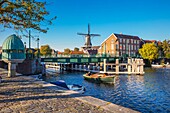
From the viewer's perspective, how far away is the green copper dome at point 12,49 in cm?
2202

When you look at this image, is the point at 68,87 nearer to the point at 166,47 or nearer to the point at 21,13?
the point at 21,13

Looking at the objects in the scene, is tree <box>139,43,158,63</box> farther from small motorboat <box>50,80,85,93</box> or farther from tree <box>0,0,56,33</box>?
tree <box>0,0,56,33</box>

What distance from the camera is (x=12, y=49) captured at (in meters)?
22.5

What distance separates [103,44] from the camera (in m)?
101

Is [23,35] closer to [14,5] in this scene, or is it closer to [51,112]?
[14,5]

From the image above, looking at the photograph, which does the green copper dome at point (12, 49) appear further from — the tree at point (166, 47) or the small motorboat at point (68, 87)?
the tree at point (166, 47)

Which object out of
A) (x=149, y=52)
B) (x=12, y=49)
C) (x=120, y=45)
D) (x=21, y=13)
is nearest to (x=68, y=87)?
(x=12, y=49)

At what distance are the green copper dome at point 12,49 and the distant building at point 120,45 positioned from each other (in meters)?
71.7

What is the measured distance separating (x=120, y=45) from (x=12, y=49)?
261ft

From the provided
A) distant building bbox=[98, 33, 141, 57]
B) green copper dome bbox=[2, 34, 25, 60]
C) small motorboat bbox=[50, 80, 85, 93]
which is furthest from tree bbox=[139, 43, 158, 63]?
green copper dome bbox=[2, 34, 25, 60]

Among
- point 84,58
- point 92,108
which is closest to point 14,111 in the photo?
point 92,108

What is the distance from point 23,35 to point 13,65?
11.2m

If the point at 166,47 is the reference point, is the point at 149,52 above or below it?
below

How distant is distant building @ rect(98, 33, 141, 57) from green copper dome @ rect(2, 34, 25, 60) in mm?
71688
